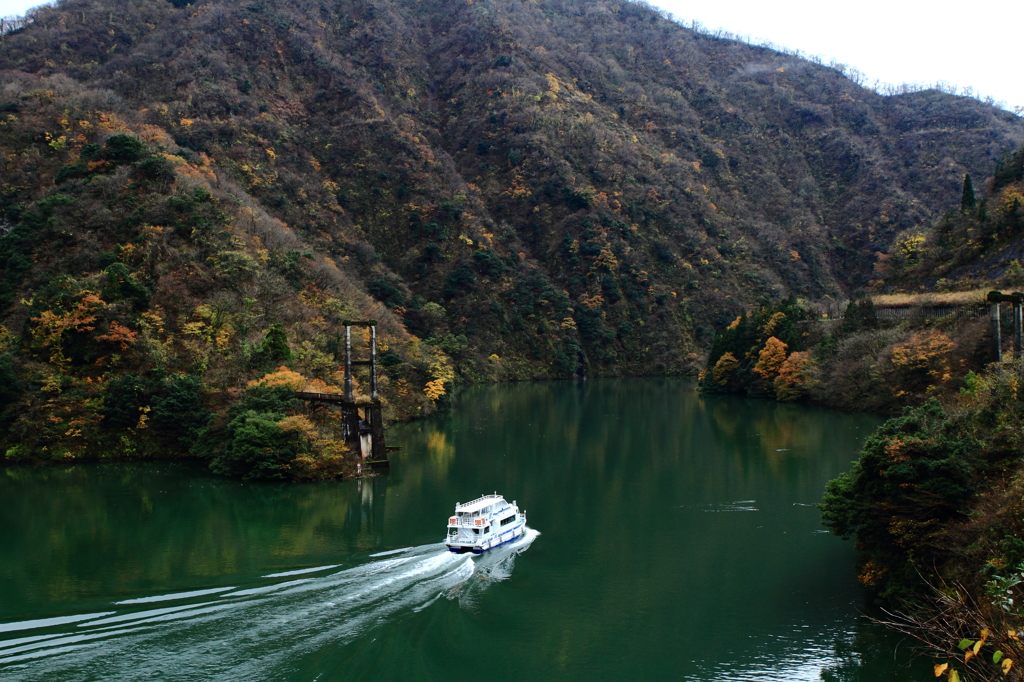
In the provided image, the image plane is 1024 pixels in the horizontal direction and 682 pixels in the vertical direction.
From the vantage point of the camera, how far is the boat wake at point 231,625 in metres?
15.9

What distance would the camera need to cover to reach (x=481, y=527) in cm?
2403

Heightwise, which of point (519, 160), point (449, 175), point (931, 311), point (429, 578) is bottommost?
point (429, 578)

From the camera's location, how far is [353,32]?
4577 inches

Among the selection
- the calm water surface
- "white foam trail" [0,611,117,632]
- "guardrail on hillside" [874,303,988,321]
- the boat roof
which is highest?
"guardrail on hillside" [874,303,988,321]

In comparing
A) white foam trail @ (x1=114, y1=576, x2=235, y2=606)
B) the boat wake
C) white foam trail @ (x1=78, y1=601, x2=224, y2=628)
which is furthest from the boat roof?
white foam trail @ (x1=78, y1=601, x2=224, y2=628)

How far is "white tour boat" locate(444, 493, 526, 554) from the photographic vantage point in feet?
78.4

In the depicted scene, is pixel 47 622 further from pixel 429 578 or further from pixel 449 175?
pixel 449 175

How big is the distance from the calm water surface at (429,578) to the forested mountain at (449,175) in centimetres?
1439

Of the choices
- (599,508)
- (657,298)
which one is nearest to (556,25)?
(657,298)

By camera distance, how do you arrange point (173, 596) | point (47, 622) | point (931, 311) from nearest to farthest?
point (47, 622), point (173, 596), point (931, 311)

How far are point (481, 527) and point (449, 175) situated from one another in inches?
3276

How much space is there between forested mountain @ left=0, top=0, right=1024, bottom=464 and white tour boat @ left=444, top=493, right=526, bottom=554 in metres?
19.9

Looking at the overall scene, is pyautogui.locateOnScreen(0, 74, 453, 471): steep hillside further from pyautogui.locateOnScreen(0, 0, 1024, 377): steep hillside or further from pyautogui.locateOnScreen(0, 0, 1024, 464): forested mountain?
pyautogui.locateOnScreen(0, 0, 1024, 377): steep hillside

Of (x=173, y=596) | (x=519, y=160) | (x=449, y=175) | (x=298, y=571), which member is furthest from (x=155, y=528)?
(x=519, y=160)
